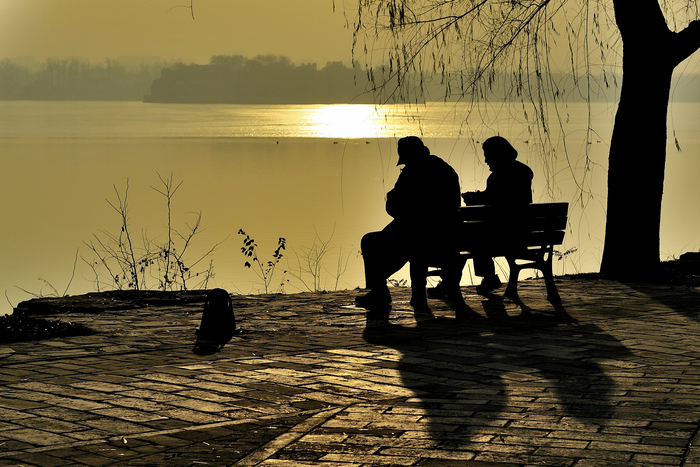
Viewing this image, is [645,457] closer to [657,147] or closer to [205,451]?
[205,451]

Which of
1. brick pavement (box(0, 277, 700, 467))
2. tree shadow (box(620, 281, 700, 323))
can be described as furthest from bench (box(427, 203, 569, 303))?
tree shadow (box(620, 281, 700, 323))

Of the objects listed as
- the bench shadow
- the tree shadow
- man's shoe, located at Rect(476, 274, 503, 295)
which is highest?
man's shoe, located at Rect(476, 274, 503, 295)

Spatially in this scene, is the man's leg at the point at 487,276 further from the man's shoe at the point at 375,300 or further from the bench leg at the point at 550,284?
the man's shoe at the point at 375,300

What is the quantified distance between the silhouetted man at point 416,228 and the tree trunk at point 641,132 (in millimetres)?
3099

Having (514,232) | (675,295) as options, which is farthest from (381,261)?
(675,295)

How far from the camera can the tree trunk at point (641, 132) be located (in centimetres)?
1088

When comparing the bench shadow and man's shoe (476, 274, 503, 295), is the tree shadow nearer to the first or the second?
the bench shadow

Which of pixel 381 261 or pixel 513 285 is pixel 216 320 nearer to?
pixel 381 261

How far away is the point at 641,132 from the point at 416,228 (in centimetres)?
363

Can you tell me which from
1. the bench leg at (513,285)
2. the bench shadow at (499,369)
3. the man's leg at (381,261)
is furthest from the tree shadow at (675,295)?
the man's leg at (381,261)

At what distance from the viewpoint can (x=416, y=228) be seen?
8.77m

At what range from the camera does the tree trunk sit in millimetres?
10875

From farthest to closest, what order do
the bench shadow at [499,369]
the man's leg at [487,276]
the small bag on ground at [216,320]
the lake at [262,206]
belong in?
the lake at [262,206] → the man's leg at [487,276] → the small bag on ground at [216,320] → the bench shadow at [499,369]

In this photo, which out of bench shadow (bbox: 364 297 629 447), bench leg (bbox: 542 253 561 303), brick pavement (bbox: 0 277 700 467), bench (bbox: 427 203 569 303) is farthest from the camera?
bench leg (bbox: 542 253 561 303)
